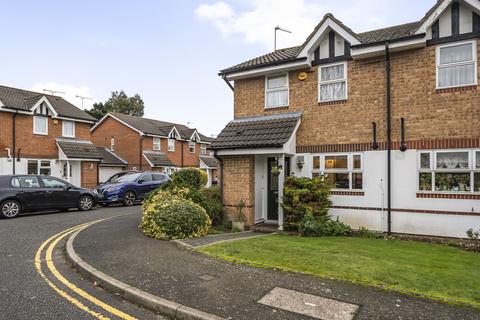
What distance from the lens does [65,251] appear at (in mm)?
7504

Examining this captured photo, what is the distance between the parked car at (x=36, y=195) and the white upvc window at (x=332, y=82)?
11604 mm

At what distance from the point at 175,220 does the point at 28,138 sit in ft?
58.6

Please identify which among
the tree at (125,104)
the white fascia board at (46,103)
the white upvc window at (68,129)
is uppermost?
the tree at (125,104)

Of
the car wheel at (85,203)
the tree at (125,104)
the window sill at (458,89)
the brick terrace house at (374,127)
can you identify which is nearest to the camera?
the window sill at (458,89)

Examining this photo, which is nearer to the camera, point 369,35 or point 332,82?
point 332,82

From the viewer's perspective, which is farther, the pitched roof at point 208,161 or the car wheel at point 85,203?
the pitched roof at point 208,161

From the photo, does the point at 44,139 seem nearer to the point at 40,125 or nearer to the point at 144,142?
the point at 40,125

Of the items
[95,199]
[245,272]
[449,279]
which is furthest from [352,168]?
[95,199]

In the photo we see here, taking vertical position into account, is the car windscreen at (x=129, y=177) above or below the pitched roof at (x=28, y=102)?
below

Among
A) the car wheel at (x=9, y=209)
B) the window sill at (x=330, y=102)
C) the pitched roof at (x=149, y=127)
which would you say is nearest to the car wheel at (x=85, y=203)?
the car wheel at (x=9, y=209)

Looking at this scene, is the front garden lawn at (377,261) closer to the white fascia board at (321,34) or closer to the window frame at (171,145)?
the white fascia board at (321,34)

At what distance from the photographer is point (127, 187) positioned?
1778 cm

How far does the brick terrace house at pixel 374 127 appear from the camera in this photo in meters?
8.91

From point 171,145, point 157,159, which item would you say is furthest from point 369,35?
point 171,145
